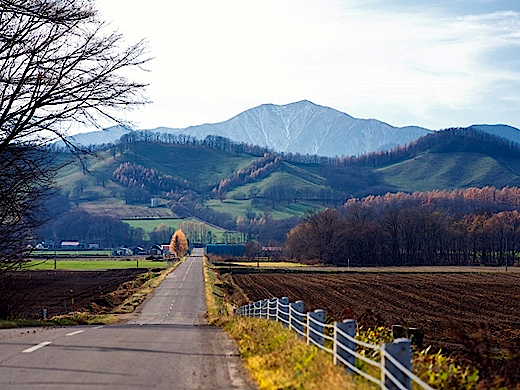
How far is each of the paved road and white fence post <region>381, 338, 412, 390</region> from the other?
2.88 meters

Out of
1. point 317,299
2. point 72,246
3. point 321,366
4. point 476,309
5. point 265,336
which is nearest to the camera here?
point 321,366

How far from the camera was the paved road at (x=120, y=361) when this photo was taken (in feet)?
33.2

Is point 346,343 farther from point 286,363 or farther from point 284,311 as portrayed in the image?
point 284,311

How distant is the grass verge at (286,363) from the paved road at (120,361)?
1.08 ft

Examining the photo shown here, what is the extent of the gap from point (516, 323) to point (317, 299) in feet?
55.1

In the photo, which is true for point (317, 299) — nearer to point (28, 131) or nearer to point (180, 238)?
point (28, 131)

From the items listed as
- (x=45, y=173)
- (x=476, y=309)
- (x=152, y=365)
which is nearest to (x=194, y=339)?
(x=152, y=365)

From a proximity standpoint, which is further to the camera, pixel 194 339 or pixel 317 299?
pixel 317 299

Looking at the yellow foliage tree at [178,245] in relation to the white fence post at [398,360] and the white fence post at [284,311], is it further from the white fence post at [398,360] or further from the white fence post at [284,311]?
the white fence post at [398,360]

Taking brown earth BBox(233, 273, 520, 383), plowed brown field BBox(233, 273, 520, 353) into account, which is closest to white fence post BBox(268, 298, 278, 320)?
brown earth BBox(233, 273, 520, 383)

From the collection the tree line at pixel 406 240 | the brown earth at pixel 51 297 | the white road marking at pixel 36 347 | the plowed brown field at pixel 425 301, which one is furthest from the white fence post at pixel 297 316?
the tree line at pixel 406 240

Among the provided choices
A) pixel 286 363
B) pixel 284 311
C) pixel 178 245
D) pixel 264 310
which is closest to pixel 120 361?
pixel 286 363

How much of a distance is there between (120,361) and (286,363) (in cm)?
310

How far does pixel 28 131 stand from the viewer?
64.2 ft
